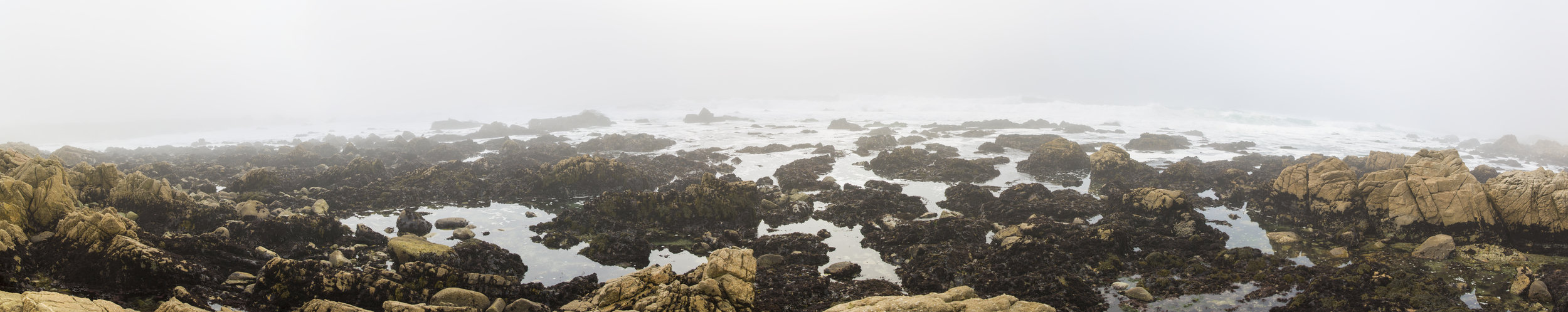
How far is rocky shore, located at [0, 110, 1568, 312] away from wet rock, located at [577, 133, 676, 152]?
34.8 feet

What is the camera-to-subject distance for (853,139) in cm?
3231

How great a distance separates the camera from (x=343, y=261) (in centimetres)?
875

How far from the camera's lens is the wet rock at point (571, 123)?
46.1 m

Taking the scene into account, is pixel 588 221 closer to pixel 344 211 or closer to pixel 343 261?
pixel 343 261

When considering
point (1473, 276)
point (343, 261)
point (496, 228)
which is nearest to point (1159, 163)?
point (1473, 276)

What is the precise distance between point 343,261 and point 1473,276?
17051mm

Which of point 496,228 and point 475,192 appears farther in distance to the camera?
point 475,192

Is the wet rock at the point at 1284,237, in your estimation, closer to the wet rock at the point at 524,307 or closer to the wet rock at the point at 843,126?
the wet rock at the point at 524,307

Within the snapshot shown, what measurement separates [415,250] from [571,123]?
40729 mm

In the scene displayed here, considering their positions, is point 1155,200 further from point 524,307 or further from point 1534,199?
point 524,307

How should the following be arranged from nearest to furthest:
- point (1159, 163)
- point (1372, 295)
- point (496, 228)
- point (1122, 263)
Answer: point (1372, 295) → point (1122, 263) → point (496, 228) → point (1159, 163)

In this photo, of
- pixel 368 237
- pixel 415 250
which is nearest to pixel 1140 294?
pixel 415 250

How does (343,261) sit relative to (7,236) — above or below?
below

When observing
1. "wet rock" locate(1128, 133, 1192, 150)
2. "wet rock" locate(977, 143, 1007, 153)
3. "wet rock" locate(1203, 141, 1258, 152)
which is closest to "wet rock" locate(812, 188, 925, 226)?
"wet rock" locate(977, 143, 1007, 153)
